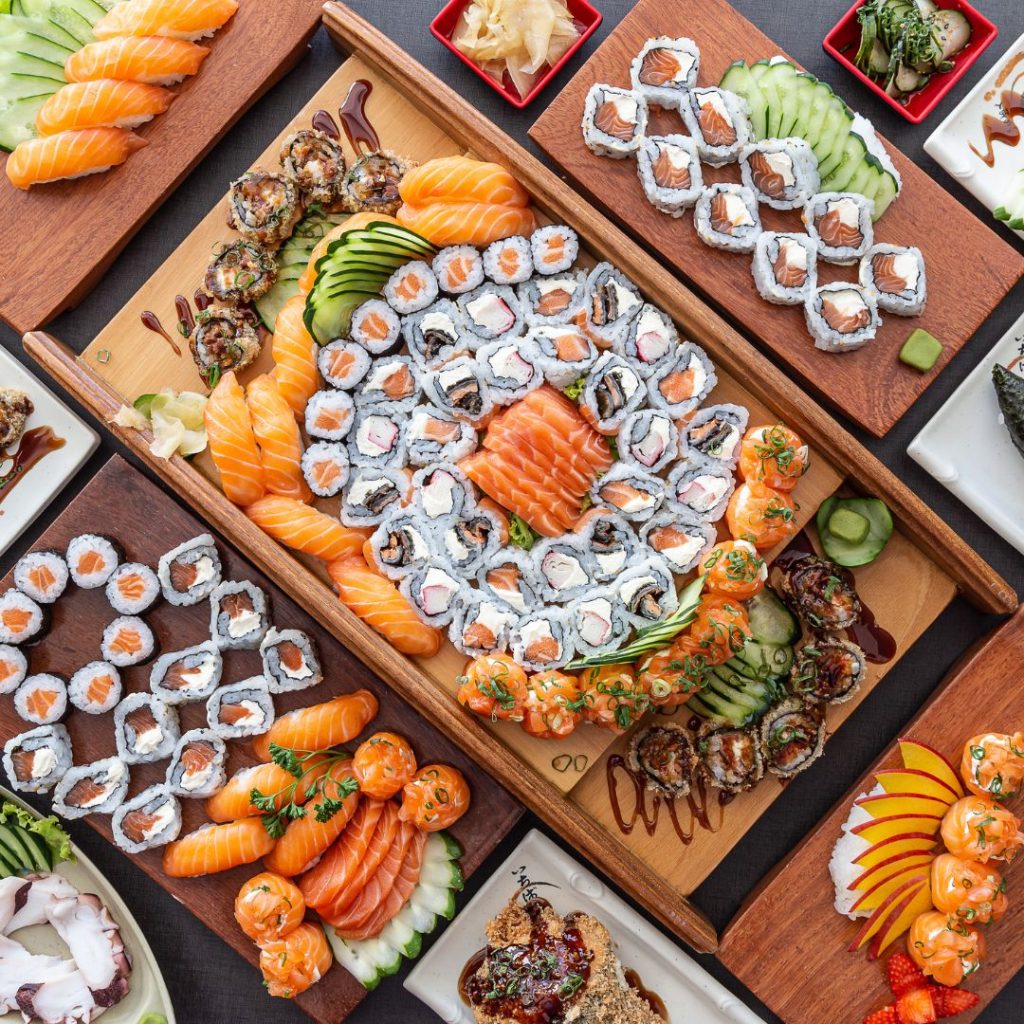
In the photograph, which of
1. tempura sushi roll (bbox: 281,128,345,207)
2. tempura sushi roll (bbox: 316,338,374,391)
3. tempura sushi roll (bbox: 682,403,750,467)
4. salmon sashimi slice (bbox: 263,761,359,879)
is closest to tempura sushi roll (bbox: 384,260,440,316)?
tempura sushi roll (bbox: 316,338,374,391)

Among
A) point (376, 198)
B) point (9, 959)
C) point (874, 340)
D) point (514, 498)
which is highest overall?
point (874, 340)

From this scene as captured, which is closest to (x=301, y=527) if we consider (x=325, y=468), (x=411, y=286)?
(x=325, y=468)

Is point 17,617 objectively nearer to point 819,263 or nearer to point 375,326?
point 375,326

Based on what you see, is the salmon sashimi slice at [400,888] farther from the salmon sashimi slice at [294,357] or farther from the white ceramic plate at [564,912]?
the salmon sashimi slice at [294,357]

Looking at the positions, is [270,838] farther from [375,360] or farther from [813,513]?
[813,513]

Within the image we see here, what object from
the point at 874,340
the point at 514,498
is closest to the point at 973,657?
the point at 874,340

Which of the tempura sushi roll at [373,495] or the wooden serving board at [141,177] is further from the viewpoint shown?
the wooden serving board at [141,177]

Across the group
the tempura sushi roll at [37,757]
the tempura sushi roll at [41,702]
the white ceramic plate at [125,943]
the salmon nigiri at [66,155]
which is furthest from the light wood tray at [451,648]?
the white ceramic plate at [125,943]
